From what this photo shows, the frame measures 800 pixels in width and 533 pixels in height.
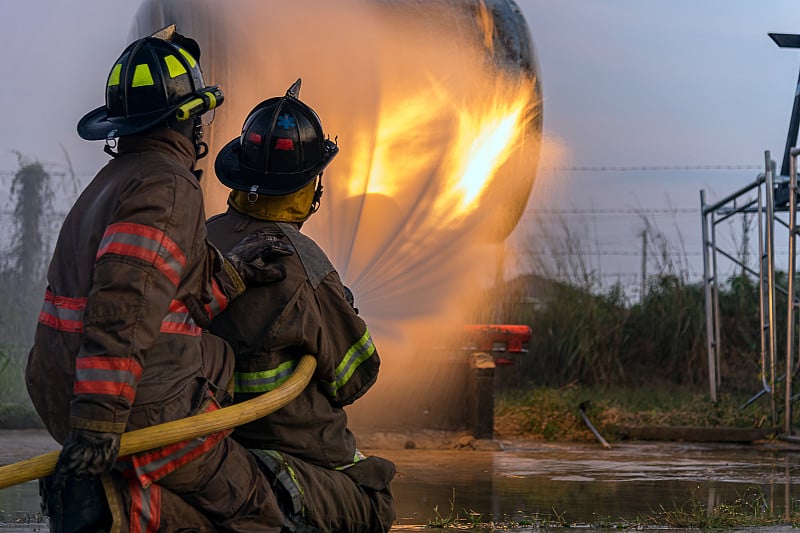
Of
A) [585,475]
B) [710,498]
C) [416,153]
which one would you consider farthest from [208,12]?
[710,498]

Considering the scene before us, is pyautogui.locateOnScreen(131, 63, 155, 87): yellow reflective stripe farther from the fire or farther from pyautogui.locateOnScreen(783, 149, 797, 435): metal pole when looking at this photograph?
pyautogui.locateOnScreen(783, 149, 797, 435): metal pole

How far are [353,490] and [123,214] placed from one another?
55.5 inches

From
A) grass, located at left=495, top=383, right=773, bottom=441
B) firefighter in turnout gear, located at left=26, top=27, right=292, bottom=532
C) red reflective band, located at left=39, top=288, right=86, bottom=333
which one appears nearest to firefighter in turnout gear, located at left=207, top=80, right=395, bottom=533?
firefighter in turnout gear, located at left=26, top=27, right=292, bottom=532

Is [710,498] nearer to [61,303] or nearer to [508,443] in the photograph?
[508,443]

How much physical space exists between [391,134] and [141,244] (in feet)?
25.8

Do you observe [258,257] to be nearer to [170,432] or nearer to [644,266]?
[170,432]

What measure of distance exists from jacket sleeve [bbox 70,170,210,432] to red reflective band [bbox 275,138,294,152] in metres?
0.88

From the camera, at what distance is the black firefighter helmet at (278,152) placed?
4078 mm

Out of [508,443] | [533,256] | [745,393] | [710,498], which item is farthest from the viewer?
[533,256]

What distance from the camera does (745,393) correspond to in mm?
14398

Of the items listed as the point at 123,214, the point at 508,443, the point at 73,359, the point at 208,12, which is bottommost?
the point at 508,443

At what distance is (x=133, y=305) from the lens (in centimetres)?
303

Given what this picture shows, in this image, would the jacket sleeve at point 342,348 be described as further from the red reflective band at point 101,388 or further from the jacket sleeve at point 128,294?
the red reflective band at point 101,388

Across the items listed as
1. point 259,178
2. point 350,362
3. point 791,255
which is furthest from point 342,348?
point 791,255
